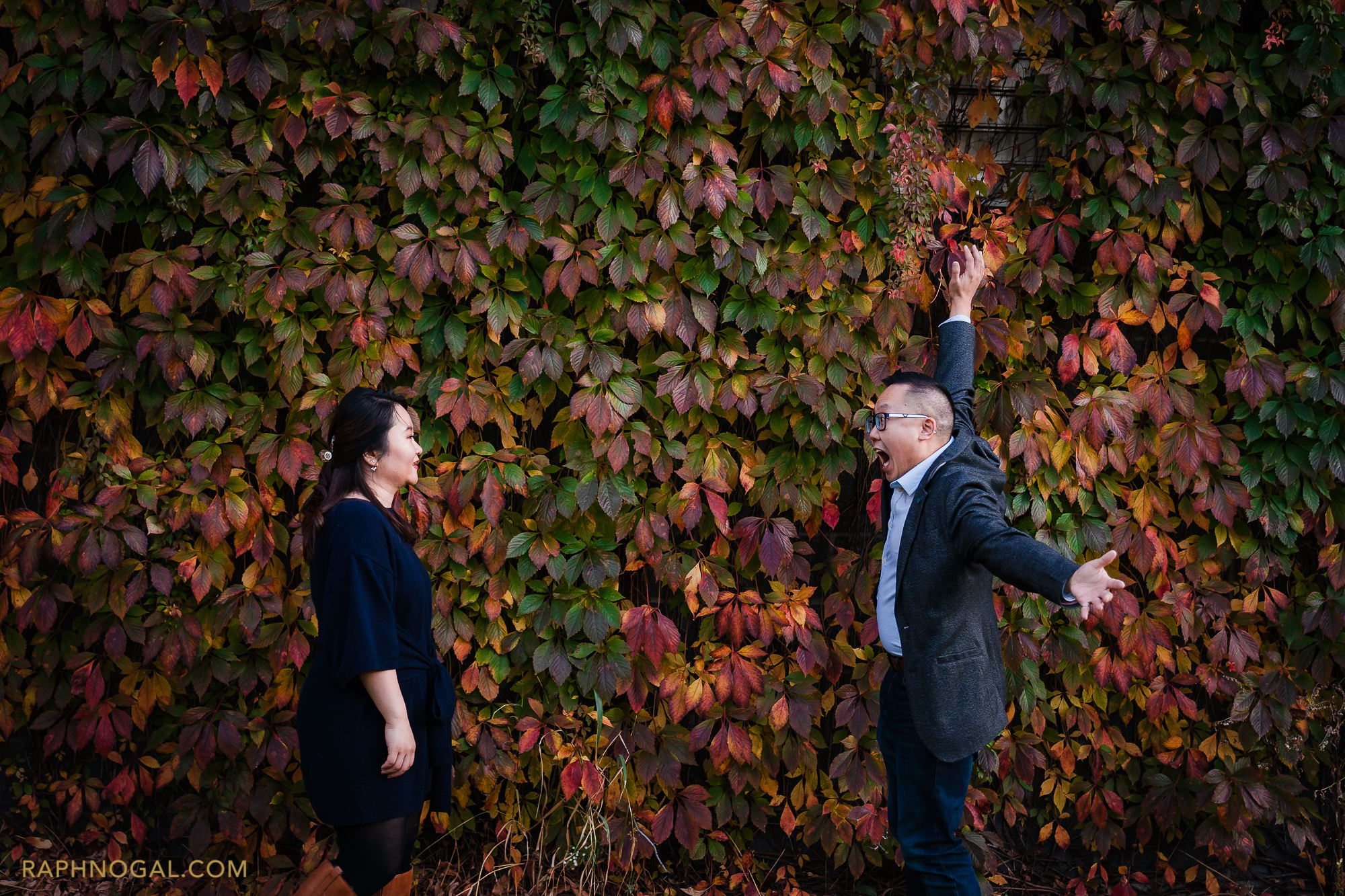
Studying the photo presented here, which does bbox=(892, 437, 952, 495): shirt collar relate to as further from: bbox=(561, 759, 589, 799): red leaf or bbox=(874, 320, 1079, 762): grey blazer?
bbox=(561, 759, 589, 799): red leaf

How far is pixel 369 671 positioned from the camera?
186 centimetres

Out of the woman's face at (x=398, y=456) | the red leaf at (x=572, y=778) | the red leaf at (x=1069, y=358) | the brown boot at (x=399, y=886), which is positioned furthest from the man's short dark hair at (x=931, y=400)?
the brown boot at (x=399, y=886)

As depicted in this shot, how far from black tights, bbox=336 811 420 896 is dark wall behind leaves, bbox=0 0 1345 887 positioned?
0.79m

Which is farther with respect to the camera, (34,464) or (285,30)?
(34,464)

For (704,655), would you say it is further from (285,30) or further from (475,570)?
(285,30)

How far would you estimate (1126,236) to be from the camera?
9.31 ft

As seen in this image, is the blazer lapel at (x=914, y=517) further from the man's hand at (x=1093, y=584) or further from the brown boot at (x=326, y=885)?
the brown boot at (x=326, y=885)

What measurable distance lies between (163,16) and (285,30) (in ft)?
1.19

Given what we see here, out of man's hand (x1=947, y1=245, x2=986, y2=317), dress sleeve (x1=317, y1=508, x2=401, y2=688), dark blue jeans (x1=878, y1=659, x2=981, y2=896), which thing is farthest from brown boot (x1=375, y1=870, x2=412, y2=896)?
man's hand (x1=947, y1=245, x2=986, y2=317)

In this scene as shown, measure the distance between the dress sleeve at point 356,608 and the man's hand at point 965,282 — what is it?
5.55 ft

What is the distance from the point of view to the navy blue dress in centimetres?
187

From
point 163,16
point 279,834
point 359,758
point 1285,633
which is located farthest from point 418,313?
point 1285,633

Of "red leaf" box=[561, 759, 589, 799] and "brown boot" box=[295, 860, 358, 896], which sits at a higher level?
"brown boot" box=[295, 860, 358, 896]

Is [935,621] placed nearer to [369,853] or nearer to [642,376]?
[642,376]
